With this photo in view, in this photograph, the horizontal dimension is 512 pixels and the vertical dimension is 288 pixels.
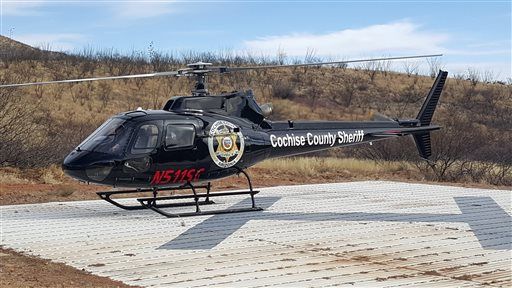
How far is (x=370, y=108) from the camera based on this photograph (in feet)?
172

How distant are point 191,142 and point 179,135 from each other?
0.25m

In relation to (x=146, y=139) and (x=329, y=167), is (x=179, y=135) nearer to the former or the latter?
(x=146, y=139)

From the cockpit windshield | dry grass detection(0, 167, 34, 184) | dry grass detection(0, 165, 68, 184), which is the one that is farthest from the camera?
dry grass detection(0, 165, 68, 184)

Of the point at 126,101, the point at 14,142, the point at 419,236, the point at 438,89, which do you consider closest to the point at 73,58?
the point at 126,101

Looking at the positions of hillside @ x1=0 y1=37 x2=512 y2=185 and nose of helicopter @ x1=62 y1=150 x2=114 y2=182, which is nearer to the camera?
nose of helicopter @ x1=62 y1=150 x2=114 y2=182

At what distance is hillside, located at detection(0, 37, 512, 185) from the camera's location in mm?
24078

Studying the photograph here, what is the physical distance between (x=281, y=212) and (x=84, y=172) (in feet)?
12.0

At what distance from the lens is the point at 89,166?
11414 mm

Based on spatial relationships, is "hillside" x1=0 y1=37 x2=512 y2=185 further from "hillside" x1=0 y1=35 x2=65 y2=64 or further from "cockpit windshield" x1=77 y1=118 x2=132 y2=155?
"cockpit windshield" x1=77 y1=118 x2=132 y2=155

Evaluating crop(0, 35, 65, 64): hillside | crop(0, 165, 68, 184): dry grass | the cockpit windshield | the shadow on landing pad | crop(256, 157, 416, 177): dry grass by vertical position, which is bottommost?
crop(256, 157, 416, 177): dry grass

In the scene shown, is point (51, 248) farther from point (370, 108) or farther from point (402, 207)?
point (370, 108)

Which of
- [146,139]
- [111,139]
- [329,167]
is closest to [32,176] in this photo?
[111,139]

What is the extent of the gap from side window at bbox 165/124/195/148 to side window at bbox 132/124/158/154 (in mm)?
213

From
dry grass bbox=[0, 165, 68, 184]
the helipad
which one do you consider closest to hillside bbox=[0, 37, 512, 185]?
dry grass bbox=[0, 165, 68, 184]
